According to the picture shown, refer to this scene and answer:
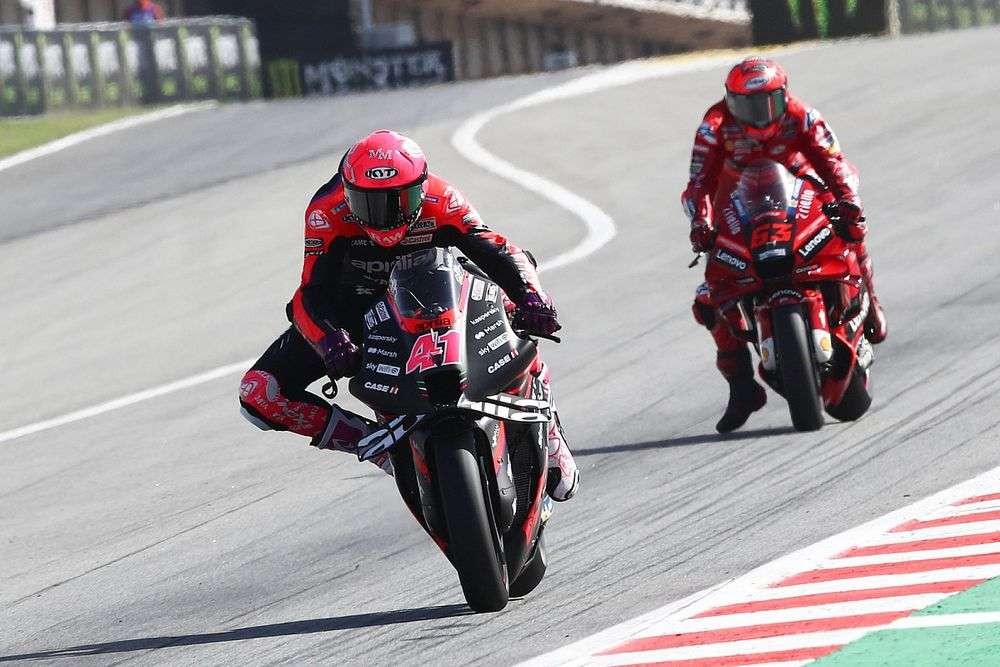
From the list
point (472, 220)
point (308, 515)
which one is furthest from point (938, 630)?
point (308, 515)

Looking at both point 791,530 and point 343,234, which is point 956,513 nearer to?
point 791,530

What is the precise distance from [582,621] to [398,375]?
3.47 feet

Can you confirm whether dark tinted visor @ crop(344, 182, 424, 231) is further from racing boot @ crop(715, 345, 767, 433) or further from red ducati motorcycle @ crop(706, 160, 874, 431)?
racing boot @ crop(715, 345, 767, 433)

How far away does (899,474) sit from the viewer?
795 cm

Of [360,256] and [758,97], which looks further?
[758,97]

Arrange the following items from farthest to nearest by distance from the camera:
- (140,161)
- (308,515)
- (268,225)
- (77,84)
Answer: (77,84)
(140,161)
(268,225)
(308,515)

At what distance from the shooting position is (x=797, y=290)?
9.21 meters

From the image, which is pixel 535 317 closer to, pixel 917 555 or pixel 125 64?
pixel 917 555

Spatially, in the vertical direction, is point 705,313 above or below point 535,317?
below

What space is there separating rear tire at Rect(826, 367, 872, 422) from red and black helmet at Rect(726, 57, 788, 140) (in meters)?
1.40

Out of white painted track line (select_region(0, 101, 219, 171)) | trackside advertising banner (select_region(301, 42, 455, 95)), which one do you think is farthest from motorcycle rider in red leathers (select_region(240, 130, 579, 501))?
trackside advertising banner (select_region(301, 42, 455, 95))

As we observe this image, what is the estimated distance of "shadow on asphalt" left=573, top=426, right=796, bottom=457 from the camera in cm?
940

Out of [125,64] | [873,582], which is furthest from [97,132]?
[873,582]

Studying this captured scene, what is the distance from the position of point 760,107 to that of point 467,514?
4.35m
